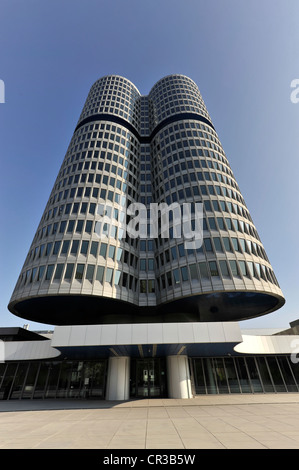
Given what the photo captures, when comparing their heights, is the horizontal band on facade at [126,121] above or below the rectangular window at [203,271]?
above

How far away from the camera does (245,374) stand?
2516 centimetres

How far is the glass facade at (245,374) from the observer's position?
24.4 m

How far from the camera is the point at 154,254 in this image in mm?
37312

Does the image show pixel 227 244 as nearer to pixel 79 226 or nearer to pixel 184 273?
pixel 184 273

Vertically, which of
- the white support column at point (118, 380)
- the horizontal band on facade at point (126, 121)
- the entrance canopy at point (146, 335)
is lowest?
the white support column at point (118, 380)

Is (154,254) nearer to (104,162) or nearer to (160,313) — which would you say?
(160,313)

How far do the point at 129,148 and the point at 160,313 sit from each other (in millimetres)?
35398

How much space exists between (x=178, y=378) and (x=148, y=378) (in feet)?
15.5

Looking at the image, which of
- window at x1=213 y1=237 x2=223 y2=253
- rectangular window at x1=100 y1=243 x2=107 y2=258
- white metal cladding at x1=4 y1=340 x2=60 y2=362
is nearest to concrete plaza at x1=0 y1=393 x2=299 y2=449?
white metal cladding at x1=4 y1=340 x2=60 y2=362

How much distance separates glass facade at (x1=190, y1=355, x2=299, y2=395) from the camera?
2436cm

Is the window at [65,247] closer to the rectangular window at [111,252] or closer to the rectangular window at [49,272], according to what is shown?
the rectangular window at [49,272]

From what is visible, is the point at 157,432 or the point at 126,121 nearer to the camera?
the point at 157,432

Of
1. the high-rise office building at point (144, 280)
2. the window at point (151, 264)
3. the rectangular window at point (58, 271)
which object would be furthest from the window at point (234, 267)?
the rectangular window at point (58, 271)

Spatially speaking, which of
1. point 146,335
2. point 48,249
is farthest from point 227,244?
point 48,249
